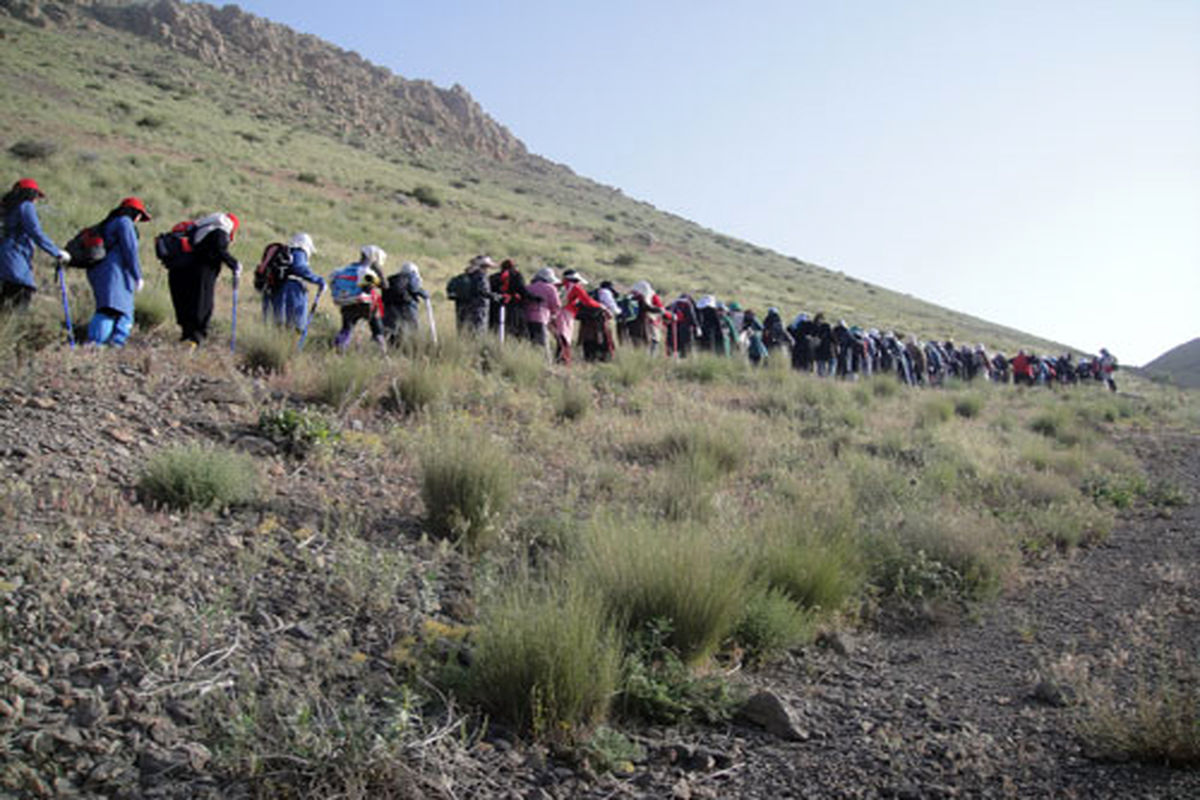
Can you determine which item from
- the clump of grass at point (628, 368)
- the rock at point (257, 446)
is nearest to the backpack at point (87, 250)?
the rock at point (257, 446)

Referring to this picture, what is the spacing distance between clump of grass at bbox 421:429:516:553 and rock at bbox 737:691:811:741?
1958mm

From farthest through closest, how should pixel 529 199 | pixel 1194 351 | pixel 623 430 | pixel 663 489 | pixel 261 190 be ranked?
pixel 1194 351 < pixel 529 199 < pixel 261 190 < pixel 623 430 < pixel 663 489

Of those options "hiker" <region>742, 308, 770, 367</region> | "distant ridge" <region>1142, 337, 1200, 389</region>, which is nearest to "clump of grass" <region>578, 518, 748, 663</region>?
"hiker" <region>742, 308, 770, 367</region>

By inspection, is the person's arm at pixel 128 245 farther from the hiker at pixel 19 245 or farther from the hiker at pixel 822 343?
the hiker at pixel 822 343

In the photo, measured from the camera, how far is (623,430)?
808cm

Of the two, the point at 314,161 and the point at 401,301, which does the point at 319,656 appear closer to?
the point at 401,301

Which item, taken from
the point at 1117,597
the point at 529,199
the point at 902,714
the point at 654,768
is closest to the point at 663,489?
the point at 902,714

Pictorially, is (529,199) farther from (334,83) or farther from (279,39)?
(279,39)

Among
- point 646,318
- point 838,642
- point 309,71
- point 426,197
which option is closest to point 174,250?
point 838,642

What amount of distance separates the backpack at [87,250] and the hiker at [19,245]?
7 centimetres

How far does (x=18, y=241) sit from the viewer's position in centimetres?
743

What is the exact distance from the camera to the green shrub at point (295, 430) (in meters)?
5.64

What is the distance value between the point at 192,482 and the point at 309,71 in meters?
84.0

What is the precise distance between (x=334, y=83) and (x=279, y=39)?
9.63 meters
